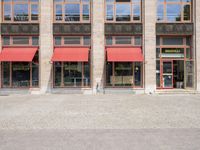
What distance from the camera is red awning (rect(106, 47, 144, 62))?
22.2 m

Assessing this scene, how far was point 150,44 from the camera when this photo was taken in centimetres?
2345

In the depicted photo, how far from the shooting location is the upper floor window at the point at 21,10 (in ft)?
78.3

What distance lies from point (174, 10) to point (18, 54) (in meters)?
14.9

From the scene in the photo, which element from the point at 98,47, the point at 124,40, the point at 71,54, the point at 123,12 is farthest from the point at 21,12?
the point at 124,40

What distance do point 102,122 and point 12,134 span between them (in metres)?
3.52

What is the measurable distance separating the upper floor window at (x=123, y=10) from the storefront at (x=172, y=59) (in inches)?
123

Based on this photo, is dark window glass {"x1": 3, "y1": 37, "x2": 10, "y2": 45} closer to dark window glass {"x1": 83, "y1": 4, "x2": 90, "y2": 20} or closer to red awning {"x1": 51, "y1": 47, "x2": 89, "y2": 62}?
red awning {"x1": 51, "y1": 47, "x2": 89, "y2": 62}

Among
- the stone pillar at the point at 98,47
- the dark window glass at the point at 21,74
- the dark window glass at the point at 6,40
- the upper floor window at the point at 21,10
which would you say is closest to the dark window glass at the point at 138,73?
the stone pillar at the point at 98,47

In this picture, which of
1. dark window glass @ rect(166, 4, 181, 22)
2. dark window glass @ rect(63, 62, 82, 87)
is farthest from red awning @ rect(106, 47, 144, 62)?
dark window glass @ rect(166, 4, 181, 22)

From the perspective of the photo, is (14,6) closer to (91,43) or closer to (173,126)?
(91,43)

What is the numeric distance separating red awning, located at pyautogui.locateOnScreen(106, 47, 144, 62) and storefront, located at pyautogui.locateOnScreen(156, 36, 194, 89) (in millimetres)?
2370

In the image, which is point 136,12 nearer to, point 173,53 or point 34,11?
point 173,53

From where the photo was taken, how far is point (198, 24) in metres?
23.7

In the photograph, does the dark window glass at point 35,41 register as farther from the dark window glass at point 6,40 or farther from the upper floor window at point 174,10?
the upper floor window at point 174,10
